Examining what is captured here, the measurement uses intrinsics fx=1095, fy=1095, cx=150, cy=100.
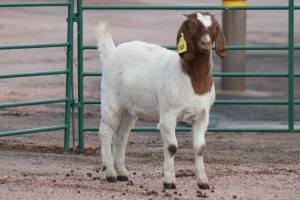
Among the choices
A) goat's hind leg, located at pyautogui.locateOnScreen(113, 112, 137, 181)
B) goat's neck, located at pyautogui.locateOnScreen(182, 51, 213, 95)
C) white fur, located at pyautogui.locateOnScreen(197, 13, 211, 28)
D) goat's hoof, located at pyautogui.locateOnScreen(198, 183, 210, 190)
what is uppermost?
white fur, located at pyautogui.locateOnScreen(197, 13, 211, 28)

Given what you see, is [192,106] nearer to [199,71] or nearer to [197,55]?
[199,71]

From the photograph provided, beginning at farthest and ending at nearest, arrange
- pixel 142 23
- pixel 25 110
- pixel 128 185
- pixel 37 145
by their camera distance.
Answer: pixel 142 23 < pixel 25 110 < pixel 37 145 < pixel 128 185

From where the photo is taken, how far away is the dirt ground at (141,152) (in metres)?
8.84

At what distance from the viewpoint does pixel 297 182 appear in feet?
30.8

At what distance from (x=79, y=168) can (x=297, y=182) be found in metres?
2.02

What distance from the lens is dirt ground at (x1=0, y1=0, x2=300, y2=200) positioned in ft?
29.0

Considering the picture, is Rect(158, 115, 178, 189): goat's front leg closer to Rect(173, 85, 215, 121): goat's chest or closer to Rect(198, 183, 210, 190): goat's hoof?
Rect(173, 85, 215, 121): goat's chest

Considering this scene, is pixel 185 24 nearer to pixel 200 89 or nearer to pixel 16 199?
pixel 200 89

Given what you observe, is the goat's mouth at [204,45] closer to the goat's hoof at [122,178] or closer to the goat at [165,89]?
the goat at [165,89]

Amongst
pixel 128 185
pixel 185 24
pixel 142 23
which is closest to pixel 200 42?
pixel 185 24

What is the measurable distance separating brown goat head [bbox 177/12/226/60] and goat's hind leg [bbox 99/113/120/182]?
1019 mm

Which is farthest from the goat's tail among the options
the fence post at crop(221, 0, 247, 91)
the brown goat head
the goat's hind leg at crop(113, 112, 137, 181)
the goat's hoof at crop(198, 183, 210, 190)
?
the fence post at crop(221, 0, 247, 91)

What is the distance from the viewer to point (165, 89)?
874 centimetres

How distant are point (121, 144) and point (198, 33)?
1.42m
